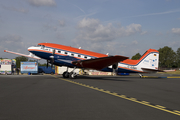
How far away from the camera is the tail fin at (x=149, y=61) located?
3246 centimetres

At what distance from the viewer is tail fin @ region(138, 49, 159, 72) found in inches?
1278

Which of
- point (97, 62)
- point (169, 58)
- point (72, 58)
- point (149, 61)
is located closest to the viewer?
point (97, 62)

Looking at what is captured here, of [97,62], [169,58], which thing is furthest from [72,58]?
[169,58]

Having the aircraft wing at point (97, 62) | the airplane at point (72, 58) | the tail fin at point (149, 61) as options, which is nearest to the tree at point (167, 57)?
the tail fin at point (149, 61)

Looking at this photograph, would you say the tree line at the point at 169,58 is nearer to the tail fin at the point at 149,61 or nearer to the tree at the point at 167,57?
the tree at the point at 167,57

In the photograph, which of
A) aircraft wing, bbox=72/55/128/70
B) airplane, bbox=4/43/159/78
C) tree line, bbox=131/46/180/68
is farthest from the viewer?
tree line, bbox=131/46/180/68

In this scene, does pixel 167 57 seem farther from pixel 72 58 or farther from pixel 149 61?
pixel 72 58

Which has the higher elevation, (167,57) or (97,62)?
(167,57)

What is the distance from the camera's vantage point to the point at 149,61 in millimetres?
32969

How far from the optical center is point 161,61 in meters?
131

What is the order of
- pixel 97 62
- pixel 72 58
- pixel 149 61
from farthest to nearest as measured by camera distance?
pixel 149 61 → pixel 72 58 → pixel 97 62

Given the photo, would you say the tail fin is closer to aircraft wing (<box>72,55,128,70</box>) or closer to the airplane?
the airplane

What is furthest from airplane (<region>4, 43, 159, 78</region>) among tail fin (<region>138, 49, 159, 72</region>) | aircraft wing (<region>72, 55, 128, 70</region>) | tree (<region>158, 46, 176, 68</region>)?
tree (<region>158, 46, 176, 68</region>)

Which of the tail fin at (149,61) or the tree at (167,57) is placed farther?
the tree at (167,57)
